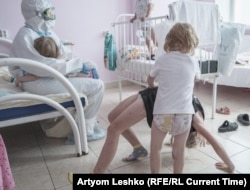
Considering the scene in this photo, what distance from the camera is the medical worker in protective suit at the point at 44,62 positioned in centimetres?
153

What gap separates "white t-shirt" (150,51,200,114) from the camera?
1.12 m

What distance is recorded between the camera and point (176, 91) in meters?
1.12

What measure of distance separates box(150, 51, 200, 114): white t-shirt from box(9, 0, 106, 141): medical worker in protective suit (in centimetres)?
66

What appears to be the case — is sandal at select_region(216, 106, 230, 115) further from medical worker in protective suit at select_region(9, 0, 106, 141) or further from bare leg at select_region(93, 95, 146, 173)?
bare leg at select_region(93, 95, 146, 173)

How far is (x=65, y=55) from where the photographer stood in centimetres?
180

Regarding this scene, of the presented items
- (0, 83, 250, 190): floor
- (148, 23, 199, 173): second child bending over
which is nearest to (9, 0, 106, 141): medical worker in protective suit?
(0, 83, 250, 190): floor

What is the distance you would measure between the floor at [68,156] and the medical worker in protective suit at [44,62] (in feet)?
0.93

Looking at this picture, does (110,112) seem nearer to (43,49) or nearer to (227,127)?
(43,49)

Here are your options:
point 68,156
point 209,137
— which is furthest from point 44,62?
point 209,137

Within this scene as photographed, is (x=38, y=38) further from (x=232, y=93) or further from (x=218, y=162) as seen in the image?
(x=232, y=93)

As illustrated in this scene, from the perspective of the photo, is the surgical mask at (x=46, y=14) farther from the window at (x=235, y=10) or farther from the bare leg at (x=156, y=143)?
the window at (x=235, y=10)

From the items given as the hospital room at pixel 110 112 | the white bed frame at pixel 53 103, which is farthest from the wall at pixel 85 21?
the white bed frame at pixel 53 103

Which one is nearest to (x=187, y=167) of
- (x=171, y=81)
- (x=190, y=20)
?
(x=171, y=81)

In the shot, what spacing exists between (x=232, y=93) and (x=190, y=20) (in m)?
1.59
